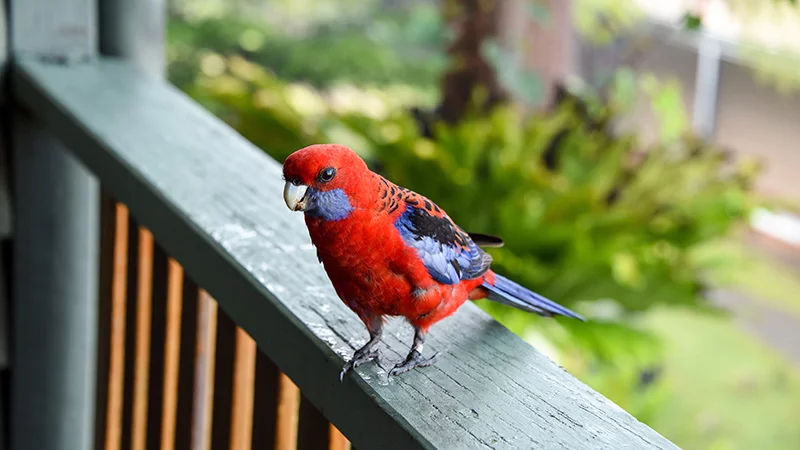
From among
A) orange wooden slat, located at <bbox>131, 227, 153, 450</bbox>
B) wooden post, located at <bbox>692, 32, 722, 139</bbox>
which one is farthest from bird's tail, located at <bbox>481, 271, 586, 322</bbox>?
wooden post, located at <bbox>692, 32, 722, 139</bbox>

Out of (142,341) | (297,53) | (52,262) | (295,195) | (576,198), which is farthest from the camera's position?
(297,53)

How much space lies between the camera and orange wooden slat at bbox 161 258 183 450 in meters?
0.83

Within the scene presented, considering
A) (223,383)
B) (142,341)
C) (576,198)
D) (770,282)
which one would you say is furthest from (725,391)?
(223,383)

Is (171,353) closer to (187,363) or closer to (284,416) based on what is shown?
(187,363)

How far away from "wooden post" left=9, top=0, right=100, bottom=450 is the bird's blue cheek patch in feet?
2.60

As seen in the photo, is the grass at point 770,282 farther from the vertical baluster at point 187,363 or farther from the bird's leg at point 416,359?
the bird's leg at point 416,359

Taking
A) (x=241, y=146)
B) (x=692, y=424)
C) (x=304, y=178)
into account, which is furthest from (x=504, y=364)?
(x=692, y=424)

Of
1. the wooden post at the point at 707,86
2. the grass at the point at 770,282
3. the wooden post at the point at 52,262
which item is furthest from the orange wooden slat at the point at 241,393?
the wooden post at the point at 707,86

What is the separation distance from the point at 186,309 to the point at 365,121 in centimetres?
159

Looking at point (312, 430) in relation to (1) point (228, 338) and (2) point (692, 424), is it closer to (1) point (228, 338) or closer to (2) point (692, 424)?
(1) point (228, 338)

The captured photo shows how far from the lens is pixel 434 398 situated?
1.66 feet

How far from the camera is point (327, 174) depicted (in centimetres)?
51

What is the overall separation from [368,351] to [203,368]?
298 millimetres

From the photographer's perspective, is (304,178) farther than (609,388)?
No
